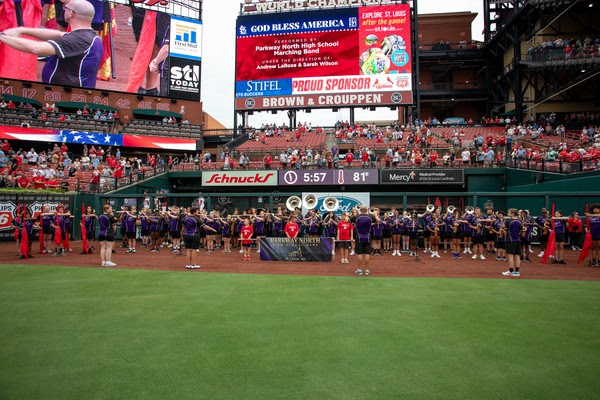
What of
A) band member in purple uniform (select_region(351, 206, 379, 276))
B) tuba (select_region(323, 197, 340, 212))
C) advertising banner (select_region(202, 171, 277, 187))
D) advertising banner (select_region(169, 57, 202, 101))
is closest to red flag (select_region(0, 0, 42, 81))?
advertising banner (select_region(169, 57, 202, 101))

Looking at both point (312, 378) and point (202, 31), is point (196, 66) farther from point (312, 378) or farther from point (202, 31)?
point (312, 378)

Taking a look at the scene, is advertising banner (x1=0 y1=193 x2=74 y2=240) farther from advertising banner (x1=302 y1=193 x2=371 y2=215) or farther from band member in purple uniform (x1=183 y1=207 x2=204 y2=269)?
advertising banner (x1=302 y1=193 x2=371 y2=215)

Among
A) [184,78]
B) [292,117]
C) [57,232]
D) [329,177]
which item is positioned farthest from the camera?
[184,78]

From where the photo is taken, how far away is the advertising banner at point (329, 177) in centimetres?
2759

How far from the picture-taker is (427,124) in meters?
40.6

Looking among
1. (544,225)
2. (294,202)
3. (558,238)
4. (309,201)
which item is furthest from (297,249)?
(544,225)

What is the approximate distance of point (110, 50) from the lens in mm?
42312

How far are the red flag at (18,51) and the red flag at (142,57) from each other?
30.5 feet

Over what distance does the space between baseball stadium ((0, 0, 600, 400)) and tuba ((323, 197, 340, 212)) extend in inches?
5.6

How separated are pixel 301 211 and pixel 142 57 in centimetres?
3366

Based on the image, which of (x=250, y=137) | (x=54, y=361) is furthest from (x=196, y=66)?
(x=54, y=361)

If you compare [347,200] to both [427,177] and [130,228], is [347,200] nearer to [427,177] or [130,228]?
[427,177]

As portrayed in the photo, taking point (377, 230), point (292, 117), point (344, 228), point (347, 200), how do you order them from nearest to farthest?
point (344, 228) → point (377, 230) → point (347, 200) → point (292, 117)

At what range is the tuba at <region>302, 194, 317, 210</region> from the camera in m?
21.0
